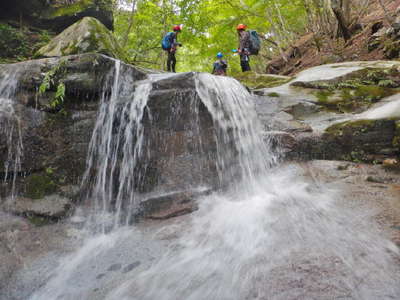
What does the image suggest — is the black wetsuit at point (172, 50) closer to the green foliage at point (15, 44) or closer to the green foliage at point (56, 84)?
the green foliage at point (15, 44)

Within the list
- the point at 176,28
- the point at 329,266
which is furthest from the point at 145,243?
the point at 176,28

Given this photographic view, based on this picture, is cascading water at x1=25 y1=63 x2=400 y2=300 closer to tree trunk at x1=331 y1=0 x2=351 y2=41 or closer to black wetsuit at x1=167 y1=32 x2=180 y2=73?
black wetsuit at x1=167 y1=32 x2=180 y2=73

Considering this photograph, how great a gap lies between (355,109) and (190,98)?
11.7 feet

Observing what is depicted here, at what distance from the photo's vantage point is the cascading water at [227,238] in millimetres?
2014

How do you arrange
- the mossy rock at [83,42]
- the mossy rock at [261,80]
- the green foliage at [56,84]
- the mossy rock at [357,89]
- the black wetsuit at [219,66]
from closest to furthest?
the green foliage at [56,84]
the mossy rock at [357,89]
the mossy rock at [83,42]
the mossy rock at [261,80]
the black wetsuit at [219,66]

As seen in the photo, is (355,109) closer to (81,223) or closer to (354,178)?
(354,178)

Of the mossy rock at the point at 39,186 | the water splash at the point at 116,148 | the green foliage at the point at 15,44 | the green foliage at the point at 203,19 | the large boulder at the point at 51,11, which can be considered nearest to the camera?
the mossy rock at the point at 39,186

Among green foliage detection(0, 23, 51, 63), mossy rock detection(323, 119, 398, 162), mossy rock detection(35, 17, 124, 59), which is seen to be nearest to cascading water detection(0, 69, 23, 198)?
mossy rock detection(35, 17, 124, 59)

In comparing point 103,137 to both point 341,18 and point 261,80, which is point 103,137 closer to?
point 261,80

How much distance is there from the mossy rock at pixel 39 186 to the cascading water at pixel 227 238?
60 cm

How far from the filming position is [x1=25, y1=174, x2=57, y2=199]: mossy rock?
404 cm

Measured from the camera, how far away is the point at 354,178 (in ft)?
12.5

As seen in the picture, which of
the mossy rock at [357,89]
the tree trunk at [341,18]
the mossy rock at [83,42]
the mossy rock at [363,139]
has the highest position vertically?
the tree trunk at [341,18]

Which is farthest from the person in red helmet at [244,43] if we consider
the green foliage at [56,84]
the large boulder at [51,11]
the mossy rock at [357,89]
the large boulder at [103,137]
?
the green foliage at [56,84]
